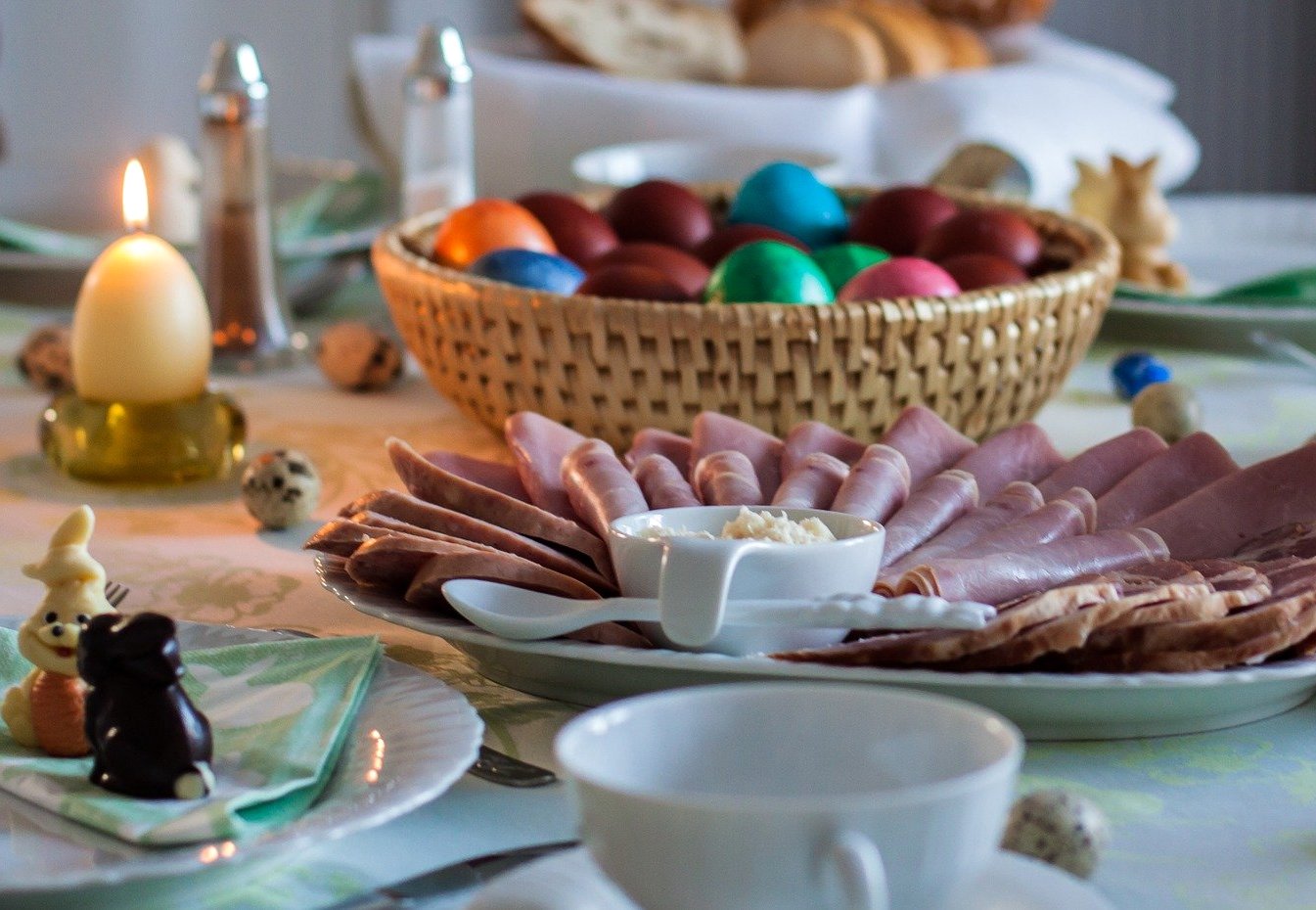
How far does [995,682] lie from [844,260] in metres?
0.51

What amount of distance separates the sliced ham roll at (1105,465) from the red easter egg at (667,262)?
30 cm

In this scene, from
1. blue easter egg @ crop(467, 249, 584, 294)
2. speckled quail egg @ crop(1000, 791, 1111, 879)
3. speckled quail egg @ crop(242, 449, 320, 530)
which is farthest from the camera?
blue easter egg @ crop(467, 249, 584, 294)

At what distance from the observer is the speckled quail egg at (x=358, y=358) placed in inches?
42.7

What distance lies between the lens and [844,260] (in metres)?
0.95

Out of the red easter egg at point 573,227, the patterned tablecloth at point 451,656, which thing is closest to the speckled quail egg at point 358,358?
the patterned tablecloth at point 451,656

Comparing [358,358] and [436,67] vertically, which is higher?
[436,67]

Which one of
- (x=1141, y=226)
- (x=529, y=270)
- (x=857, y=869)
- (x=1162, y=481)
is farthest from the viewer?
(x=1141, y=226)

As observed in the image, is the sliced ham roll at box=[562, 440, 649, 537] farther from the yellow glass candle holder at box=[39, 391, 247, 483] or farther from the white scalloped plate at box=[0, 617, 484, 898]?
the yellow glass candle holder at box=[39, 391, 247, 483]

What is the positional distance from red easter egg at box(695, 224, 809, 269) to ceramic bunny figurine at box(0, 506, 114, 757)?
56 cm

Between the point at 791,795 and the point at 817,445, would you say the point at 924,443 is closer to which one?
the point at 817,445

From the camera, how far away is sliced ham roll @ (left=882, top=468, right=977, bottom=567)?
586mm

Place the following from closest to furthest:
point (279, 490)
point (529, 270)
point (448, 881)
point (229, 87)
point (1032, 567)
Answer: point (448, 881)
point (1032, 567)
point (279, 490)
point (529, 270)
point (229, 87)

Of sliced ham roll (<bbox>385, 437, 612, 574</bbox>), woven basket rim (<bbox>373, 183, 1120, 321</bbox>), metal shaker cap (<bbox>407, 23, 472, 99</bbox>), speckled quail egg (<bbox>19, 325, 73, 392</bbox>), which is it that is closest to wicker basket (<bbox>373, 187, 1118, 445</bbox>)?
woven basket rim (<bbox>373, 183, 1120, 321</bbox>)

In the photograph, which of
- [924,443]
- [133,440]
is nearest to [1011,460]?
[924,443]
